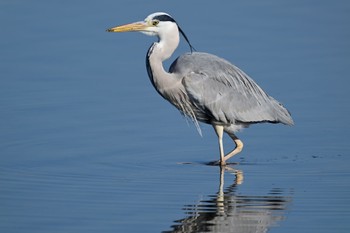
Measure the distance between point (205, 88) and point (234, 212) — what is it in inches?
102

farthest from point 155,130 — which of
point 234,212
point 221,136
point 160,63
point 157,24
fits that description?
point 234,212

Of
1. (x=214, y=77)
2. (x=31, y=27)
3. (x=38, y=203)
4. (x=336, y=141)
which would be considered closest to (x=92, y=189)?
(x=38, y=203)

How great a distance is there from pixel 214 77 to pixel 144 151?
1.16 meters

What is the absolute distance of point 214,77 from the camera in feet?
37.2

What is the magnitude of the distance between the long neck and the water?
0.75 metres

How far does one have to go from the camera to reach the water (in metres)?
8.95

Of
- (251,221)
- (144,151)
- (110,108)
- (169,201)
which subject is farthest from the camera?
(110,108)

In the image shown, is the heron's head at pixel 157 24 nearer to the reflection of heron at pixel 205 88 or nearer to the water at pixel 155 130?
the reflection of heron at pixel 205 88

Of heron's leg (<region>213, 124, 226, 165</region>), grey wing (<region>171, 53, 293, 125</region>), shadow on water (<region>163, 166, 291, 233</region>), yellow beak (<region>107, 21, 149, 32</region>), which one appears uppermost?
yellow beak (<region>107, 21, 149, 32</region>)

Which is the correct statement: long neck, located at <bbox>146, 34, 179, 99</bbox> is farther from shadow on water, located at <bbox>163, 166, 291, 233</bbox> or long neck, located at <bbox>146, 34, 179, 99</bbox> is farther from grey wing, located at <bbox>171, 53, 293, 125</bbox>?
shadow on water, located at <bbox>163, 166, 291, 233</bbox>

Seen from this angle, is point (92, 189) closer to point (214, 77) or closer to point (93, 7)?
point (214, 77)

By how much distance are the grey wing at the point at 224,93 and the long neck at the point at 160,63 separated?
16 cm

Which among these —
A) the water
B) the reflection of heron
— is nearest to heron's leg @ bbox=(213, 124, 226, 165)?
the reflection of heron

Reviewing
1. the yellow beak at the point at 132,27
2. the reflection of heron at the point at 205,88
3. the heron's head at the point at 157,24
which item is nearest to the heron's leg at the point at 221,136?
the reflection of heron at the point at 205,88
